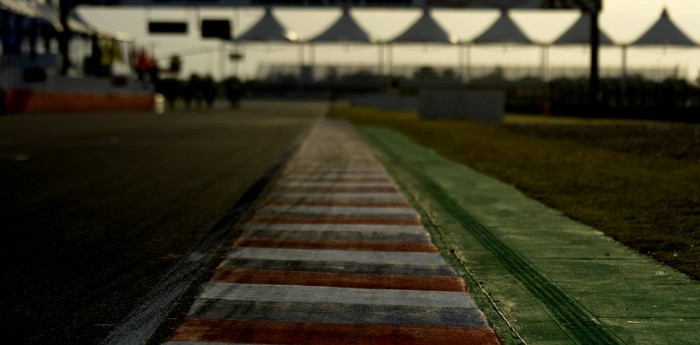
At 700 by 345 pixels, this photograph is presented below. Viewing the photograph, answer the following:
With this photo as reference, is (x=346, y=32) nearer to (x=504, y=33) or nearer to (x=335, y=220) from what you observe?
(x=504, y=33)

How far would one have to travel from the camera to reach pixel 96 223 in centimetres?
790

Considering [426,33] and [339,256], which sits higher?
[426,33]

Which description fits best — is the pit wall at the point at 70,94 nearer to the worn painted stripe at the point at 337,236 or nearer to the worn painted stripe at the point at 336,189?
the worn painted stripe at the point at 336,189

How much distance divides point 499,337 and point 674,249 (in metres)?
2.86

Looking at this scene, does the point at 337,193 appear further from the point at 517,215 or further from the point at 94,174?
the point at 94,174

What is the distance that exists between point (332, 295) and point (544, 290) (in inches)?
49.2

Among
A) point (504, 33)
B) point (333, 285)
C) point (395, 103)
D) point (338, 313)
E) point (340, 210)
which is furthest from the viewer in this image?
point (504, 33)

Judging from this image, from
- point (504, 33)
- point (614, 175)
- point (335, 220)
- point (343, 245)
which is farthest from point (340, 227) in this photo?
point (504, 33)

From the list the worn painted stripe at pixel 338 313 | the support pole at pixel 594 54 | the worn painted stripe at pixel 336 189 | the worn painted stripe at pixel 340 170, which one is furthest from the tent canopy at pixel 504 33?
the worn painted stripe at pixel 338 313

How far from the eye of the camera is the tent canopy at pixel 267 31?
7125 cm

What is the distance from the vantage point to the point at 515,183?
11523mm

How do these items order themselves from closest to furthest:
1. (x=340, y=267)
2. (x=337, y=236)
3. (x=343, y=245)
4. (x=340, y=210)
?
1. (x=340, y=267)
2. (x=343, y=245)
3. (x=337, y=236)
4. (x=340, y=210)

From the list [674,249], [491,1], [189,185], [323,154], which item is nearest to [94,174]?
[189,185]

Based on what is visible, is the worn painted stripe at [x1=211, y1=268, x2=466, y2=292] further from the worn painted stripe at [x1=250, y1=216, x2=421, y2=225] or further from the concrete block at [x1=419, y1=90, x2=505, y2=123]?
the concrete block at [x1=419, y1=90, x2=505, y2=123]
